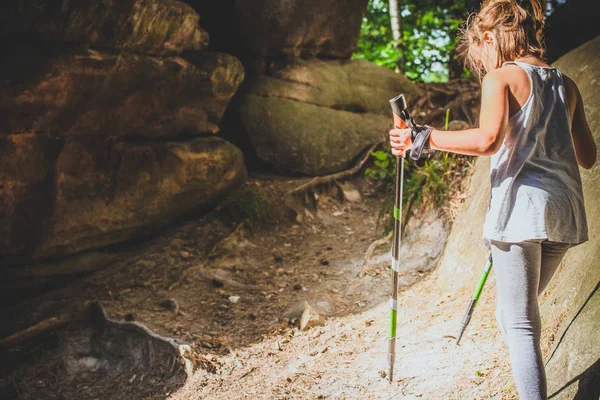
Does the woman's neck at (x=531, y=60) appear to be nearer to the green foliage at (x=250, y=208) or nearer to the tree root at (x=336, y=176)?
the green foliage at (x=250, y=208)

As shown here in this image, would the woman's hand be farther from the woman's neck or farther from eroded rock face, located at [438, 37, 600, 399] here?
eroded rock face, located at [438, 37, 600, 399]

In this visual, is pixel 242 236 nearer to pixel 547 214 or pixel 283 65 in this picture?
pixel 283 65

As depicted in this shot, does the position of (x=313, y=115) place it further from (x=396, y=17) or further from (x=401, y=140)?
(x=401, y=140)

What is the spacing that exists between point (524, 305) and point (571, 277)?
1.19 metres

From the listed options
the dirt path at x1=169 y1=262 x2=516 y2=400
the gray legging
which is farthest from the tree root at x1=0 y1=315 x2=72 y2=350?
the gray legging

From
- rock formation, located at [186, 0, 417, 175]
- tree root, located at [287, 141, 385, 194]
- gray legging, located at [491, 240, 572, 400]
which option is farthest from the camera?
rock formation, located at [186, 0, 417, 175]

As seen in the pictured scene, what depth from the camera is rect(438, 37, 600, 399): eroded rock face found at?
2426 millimetres

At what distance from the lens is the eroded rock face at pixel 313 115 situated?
7.15m

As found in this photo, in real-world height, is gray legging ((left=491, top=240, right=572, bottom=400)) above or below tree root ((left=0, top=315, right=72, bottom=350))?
above

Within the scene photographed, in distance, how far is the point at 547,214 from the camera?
205cm

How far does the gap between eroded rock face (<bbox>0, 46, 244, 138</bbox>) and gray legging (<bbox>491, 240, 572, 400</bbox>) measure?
4.30 m

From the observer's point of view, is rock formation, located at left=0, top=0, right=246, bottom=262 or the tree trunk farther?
the tree trunk

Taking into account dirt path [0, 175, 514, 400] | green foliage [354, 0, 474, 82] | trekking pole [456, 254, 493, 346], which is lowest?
dirt path [0, 175, 514, 400]

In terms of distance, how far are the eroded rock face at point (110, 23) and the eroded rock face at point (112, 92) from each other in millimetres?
126
